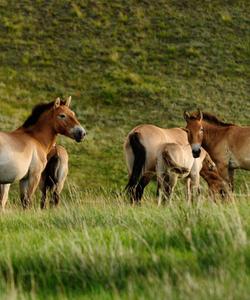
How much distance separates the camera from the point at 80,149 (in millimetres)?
30172

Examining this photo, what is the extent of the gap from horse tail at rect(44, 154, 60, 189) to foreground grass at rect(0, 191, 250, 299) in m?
10.9

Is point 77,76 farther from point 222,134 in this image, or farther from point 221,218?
point 221,218

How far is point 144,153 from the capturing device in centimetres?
1825

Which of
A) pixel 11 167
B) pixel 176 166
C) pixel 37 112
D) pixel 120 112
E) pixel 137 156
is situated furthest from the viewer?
pixel 120 112

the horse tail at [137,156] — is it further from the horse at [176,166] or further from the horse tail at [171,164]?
the horse tail at [171,164]

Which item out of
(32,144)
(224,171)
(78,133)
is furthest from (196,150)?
(32,144)

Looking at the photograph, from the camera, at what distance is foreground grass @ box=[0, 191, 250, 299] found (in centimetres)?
495

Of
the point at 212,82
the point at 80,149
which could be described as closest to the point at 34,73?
the point at 212,82

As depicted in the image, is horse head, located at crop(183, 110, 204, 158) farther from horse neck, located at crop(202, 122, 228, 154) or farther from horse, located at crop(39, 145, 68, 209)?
horse, located at crop(39, 145, 68, 209)

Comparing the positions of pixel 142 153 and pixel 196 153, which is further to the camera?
pixel 142 153

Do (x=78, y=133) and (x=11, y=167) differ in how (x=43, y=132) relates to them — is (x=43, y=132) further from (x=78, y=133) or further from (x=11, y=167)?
(x=11, y=167)

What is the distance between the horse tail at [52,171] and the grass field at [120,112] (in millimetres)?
696

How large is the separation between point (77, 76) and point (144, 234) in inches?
1356

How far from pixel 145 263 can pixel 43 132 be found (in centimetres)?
1020
